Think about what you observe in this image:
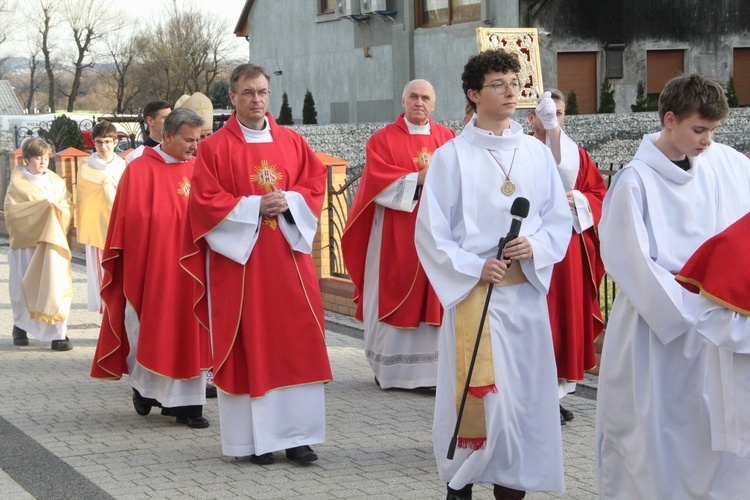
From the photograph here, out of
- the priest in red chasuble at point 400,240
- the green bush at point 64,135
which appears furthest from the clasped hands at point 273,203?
the green bush at point 64,135

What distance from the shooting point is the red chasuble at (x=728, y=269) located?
12.9 feet

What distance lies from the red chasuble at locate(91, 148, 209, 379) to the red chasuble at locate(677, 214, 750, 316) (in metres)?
4.08

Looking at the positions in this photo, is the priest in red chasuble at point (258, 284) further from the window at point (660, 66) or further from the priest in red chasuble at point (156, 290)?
the window at point (660, 66)

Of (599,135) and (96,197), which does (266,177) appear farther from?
(599,135)

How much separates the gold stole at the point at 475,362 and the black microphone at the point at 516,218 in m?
0.22

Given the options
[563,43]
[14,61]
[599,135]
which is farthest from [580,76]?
[14,61]

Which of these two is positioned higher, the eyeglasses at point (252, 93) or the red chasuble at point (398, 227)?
the eyeglasses at point (252, 93)

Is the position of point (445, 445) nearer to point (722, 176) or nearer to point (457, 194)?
point (457, 194)

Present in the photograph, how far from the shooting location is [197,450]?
22.4ft

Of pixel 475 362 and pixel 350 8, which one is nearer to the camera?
pixel 475 362

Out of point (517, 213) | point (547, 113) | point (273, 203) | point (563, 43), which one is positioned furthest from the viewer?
point (563, 43)

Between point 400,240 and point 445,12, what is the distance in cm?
2361

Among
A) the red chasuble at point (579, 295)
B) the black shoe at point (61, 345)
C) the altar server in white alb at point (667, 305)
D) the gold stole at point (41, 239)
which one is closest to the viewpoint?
the altar server in white alb at point (667, 305)

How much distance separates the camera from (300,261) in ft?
21.5
